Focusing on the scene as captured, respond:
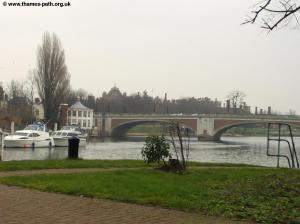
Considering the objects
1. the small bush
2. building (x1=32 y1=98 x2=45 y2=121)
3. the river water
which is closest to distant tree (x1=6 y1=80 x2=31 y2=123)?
building (x1=32 y1=98 x2=45 y2=121)

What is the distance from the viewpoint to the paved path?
6.86 m

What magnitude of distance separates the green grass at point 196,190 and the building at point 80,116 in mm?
81200

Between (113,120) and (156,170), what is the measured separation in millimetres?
74114

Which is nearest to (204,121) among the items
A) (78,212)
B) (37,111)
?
(37,111)

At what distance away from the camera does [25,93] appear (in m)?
77.2

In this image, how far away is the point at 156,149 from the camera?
47.9ft

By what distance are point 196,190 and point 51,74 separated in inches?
1984

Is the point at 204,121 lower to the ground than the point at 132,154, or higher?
higher

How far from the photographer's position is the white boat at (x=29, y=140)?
44656mm

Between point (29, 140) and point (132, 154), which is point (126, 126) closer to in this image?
point (29, 140)

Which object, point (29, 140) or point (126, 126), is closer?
point (29, 140)

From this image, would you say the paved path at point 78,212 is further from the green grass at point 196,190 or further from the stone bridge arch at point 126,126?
the stone bridge arch at point 126,126

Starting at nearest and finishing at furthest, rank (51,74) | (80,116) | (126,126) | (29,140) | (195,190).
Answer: (195,190) → (29,140) → (51,74) → (126,126) → (80,116)

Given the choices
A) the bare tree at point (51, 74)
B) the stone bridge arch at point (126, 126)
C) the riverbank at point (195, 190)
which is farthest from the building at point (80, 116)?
the riverbank at point (195, 190)
